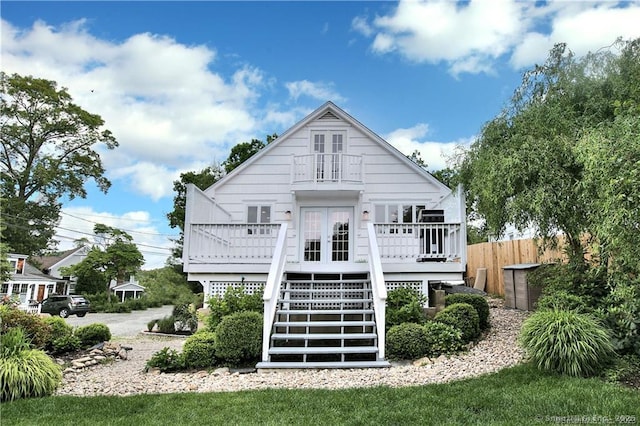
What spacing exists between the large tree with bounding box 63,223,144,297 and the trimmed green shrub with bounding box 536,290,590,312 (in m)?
30.8

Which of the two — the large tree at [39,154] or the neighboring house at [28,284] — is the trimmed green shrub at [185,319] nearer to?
the neighboring house at [28,284]

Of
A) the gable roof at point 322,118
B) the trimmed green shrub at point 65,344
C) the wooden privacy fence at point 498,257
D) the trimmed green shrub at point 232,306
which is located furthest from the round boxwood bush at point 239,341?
the wooden privacy fence at point 498,257

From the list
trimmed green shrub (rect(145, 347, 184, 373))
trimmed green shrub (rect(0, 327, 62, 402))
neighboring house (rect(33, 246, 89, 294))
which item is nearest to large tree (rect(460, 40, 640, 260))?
trimmed green shrub (rect(145, 347, 184, 373))

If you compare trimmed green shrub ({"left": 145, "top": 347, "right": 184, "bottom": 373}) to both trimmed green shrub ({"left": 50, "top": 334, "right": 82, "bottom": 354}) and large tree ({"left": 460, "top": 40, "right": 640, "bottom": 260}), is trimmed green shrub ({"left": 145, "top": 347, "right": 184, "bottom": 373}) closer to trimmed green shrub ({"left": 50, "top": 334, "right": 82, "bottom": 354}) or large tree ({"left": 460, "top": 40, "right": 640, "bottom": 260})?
trimmed green shrub ({"left": 50, "top": 334, "right": 82, "bottom": 354})

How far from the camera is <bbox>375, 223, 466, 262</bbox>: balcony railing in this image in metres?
9.23

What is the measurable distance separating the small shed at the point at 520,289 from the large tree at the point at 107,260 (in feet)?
93.0

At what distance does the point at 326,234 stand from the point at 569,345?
23.2 feet

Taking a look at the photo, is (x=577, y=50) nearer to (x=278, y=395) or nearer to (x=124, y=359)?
(x=278, y=395)

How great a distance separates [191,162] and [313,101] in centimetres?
1328

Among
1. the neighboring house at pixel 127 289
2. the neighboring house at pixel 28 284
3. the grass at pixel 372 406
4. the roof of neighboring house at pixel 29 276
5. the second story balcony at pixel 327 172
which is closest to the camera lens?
the grass at pixel 372 406

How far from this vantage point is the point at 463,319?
739 centimetres

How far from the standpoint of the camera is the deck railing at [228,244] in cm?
942

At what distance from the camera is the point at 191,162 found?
2534cm

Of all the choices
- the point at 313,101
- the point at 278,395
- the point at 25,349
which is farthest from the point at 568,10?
the point at 25,349
